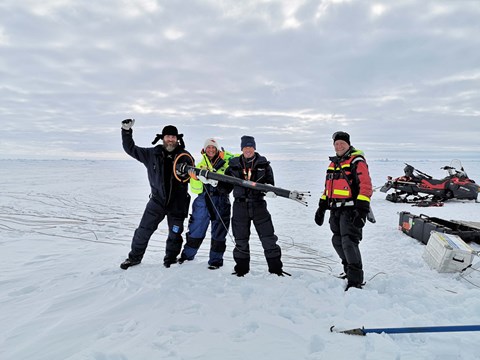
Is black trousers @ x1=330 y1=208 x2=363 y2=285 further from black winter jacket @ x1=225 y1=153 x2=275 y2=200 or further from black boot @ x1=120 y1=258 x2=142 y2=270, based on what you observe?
black boot @ x1=120 y1=258 x2=142 y2=270

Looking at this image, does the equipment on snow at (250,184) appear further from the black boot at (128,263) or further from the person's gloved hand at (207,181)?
the black boot at (128,263)

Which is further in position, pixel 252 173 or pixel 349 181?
pixel 252 173

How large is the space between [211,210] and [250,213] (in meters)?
0.71

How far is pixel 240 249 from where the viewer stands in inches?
154

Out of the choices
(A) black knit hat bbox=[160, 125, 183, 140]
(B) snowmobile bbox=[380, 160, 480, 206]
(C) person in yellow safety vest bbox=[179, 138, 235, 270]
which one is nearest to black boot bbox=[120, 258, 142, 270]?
(C) person in yellow safety vest bbox=[179, 138, 235, 270]

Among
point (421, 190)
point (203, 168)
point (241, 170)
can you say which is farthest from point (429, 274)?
point (421, 190)

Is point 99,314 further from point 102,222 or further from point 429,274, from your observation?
point 102,222

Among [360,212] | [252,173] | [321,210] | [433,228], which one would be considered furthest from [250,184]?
[433,228]

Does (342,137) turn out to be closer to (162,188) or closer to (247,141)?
(247,141)

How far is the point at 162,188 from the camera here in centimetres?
415

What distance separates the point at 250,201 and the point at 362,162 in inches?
55.7

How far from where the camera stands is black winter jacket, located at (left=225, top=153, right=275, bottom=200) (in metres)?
3.88

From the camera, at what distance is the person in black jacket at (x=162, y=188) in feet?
13.7

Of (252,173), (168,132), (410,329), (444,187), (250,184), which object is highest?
(168,132)
